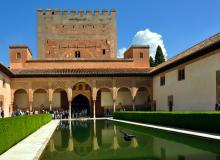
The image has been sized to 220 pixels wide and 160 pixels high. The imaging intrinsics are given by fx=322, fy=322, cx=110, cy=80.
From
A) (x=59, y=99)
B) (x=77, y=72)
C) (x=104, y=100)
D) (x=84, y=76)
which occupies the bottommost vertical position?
(x=104, y=100)

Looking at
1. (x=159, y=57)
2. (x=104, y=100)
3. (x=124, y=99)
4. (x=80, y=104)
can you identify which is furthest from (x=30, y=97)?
(x=159, y=57)

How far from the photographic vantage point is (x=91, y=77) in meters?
30.5

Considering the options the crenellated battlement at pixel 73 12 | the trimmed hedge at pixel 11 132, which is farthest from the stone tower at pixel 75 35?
the trimmed hedge at pixel 11 132

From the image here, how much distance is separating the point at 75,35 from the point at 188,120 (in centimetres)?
2786

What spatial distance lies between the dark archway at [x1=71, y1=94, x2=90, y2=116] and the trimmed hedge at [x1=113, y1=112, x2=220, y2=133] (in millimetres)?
14977

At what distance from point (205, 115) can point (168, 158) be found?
557 centimetres

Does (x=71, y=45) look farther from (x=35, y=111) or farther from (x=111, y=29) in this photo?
(x=35, y=111)

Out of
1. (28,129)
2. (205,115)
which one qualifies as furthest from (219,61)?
(28,129)

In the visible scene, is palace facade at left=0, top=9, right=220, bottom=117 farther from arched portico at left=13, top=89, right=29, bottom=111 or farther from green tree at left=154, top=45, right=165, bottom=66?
green tree at left=154, top=45, right=165, bottom=66

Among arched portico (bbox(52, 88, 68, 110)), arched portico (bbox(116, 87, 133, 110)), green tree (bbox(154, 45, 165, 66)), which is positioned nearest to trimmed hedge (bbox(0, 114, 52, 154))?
A: arched portico (bbox(52, 88, 68, 110))

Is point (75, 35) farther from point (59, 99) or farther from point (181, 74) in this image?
point (181, 74)

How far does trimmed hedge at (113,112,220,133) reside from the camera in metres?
11.6

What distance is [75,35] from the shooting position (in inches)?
1556

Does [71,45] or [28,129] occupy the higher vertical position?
[71,45]
